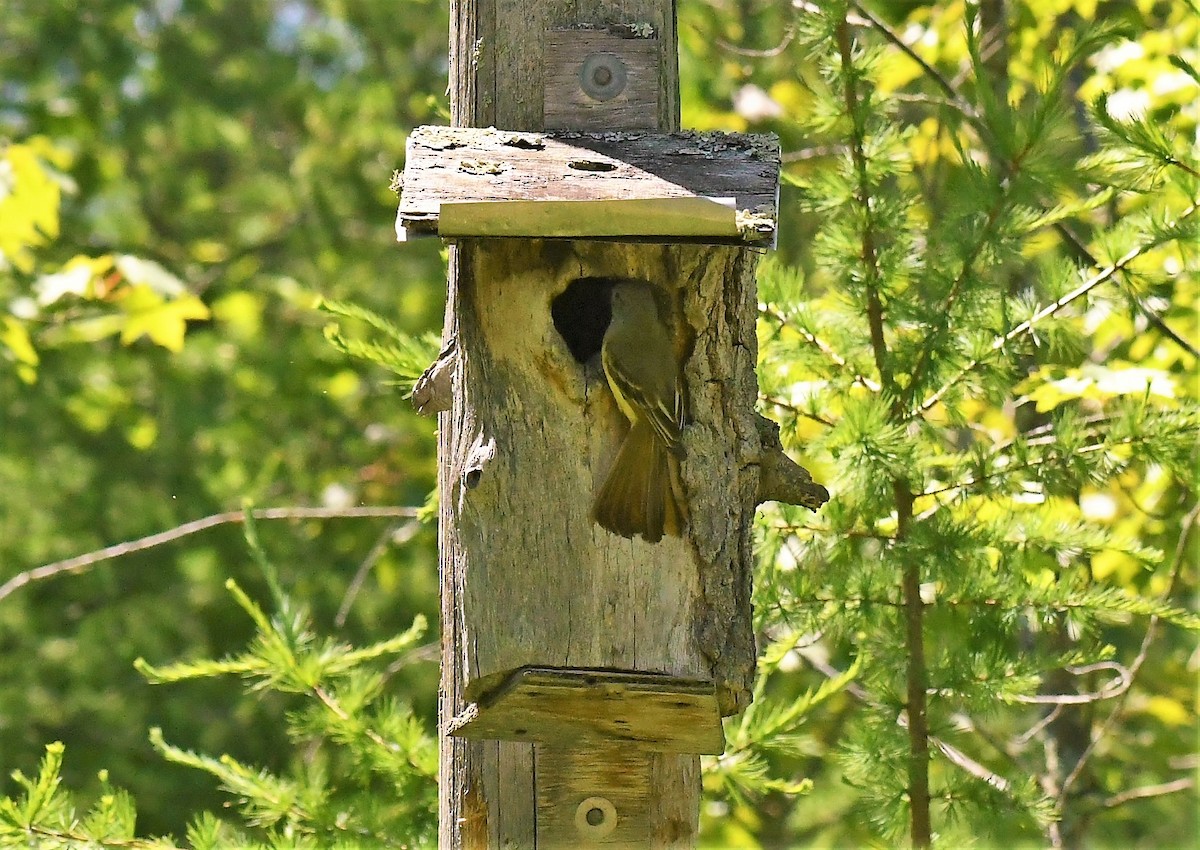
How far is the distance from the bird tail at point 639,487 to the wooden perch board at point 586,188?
36 cm

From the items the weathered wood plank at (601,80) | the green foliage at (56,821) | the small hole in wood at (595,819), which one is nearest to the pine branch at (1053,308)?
the weathered wood plank at (601,80)

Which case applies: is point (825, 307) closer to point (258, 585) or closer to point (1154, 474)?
point (1154, 474)

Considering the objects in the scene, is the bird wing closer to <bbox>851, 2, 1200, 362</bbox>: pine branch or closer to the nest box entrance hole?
the nest box entrance hole

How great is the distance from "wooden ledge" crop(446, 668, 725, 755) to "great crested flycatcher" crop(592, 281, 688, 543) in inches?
10.3

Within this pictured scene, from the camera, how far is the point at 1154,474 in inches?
149

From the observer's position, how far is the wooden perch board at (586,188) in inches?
88.0

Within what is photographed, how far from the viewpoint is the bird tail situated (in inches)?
96.5

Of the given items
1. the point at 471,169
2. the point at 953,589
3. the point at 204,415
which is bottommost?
the point at 204,415

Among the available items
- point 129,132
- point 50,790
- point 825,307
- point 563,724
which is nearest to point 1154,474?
point 825,307

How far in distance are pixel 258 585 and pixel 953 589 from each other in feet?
17.3

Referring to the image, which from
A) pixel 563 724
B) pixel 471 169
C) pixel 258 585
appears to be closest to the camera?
pixel 471 169

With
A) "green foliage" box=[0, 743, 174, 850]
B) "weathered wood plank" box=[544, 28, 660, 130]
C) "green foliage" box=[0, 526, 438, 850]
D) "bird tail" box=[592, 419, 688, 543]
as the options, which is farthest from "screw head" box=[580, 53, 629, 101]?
"green foliage" box=[0, 743, 174, 850]

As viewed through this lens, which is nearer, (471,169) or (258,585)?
(471,169)

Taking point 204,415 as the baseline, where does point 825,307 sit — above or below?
above
